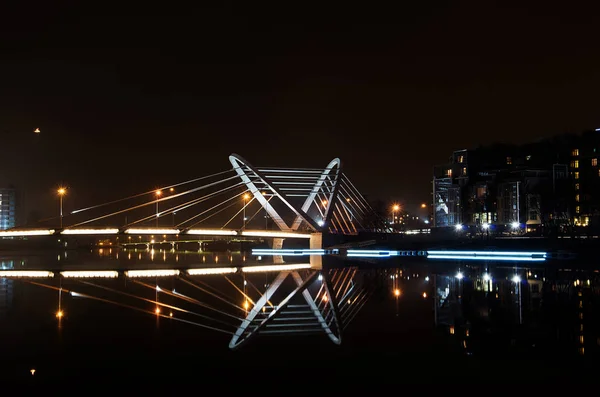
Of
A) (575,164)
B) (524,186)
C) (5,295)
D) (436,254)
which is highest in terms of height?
(575,164)

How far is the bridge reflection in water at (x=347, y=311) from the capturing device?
18106mm

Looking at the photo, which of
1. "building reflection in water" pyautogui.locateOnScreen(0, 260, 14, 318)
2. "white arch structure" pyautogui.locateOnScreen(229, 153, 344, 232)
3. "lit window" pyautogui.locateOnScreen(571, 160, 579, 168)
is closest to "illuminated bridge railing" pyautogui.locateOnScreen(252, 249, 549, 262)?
"white arch structure" pyautogui.locateOnScreen(229, 153, 344, 232)

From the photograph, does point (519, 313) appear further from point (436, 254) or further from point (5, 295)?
point (436, 254)

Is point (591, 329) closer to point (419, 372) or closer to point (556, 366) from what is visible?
point (556, 366)

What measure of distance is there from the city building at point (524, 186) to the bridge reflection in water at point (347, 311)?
66057 millimetres

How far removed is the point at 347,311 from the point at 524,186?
93952 millimetres

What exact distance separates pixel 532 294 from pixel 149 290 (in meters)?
18.8

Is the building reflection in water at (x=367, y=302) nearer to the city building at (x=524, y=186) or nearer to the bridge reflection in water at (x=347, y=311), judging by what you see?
the bridge reflection in water at (x=347, y=311)

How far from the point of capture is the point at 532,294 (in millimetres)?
30359

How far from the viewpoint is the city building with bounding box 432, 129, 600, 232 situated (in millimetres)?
104875

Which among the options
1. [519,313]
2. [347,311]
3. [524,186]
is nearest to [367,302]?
[347,311]

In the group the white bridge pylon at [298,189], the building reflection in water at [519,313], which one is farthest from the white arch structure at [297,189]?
the building reflection in water at [519,313]

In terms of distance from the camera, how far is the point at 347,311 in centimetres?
2506

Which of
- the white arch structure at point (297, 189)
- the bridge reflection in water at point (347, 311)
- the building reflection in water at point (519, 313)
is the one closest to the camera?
the building reflection in water at point (519, 313)
